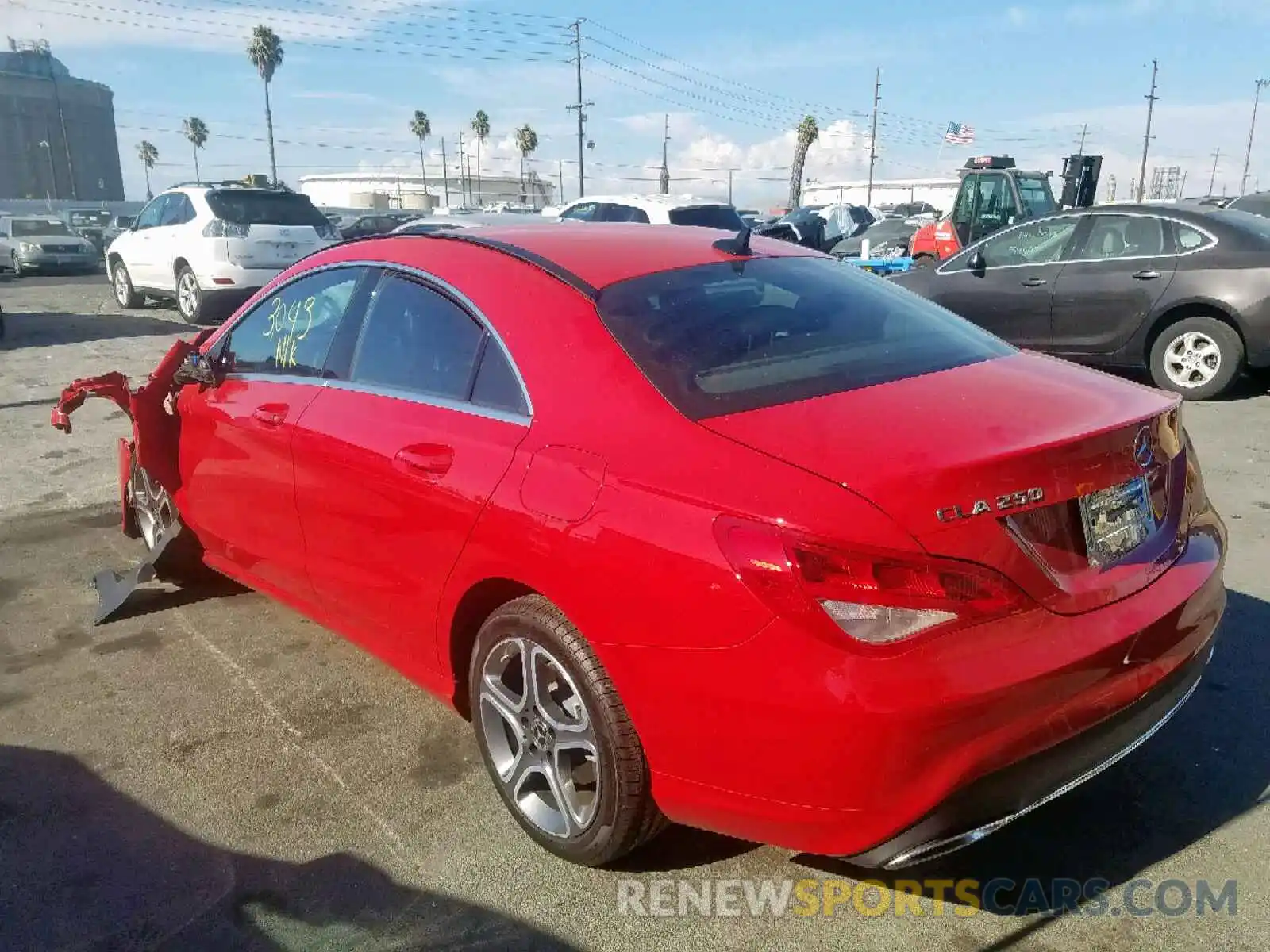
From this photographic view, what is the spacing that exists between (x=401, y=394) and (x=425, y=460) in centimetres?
33

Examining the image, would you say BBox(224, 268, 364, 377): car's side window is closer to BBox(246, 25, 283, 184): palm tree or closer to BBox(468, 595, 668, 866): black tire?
BBox(468, 595, 668, 866): black tire

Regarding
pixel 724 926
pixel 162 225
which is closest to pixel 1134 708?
pixel 724 926

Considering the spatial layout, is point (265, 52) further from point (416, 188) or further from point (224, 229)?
point (224, 229)

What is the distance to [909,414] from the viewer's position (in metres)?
2.28

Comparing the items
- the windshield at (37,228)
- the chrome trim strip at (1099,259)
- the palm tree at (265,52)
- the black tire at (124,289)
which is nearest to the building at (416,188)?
the palm tree at (265,52)

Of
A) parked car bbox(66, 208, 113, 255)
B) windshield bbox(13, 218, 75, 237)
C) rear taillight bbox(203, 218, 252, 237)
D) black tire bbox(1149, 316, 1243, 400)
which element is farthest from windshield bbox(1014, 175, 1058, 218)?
parked car bbox(66, 208, 113, 255)

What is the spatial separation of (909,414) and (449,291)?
143 cm

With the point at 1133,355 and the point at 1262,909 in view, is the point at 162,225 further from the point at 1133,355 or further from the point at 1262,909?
the point at 1262,909

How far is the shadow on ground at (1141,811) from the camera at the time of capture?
Result: 99.6 inches

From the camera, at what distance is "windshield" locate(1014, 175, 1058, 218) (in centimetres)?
1766

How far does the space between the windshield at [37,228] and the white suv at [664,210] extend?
55.5ft

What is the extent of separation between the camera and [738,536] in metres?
2.01

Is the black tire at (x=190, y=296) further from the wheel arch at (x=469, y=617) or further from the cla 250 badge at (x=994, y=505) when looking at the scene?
the cla 250 badge at (x=994, y=505)

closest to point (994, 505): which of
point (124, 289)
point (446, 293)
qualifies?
point (446, 293)
